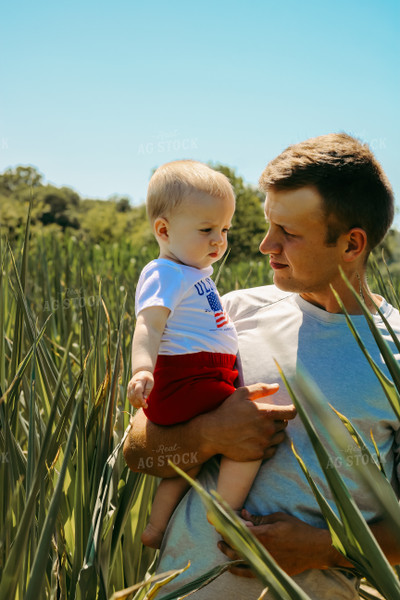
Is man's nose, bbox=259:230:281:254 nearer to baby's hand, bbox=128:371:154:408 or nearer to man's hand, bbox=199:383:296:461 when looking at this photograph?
man's hand, bbox=199:383:296:461

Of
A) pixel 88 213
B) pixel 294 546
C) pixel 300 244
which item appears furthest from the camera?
pixel 88 213

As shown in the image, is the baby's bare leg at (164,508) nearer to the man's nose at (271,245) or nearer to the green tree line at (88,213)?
the man's nose at (271,245)

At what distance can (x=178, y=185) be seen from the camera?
1.50 m

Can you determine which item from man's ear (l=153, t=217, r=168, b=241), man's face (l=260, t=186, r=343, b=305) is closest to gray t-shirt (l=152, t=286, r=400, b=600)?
man's face (l=260, t=186, r=343, b=305)

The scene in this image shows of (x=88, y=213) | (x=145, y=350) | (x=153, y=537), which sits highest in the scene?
(x=145, y=350)

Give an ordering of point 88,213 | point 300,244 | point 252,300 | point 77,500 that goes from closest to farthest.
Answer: point 77,500 < point 300,244 < point 252,300 < point 88,213

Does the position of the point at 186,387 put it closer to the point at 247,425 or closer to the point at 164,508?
the point at 247,425

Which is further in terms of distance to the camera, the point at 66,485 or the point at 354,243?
the point at 354,243

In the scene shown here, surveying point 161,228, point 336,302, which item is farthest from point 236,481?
point 161,228

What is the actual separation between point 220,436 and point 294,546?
277 millimetres

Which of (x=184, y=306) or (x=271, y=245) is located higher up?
(x=271, y=245)

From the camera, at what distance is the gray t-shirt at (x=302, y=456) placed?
1.41 metres

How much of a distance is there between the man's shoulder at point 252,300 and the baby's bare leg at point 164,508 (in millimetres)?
481

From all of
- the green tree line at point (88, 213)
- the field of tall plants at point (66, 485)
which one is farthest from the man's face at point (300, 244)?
the green tree line at point (88, 213)
